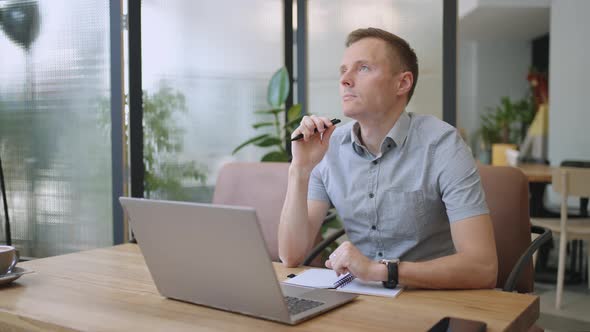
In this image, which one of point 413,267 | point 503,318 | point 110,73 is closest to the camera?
point 503,318

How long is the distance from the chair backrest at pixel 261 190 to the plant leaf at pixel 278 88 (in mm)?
1302

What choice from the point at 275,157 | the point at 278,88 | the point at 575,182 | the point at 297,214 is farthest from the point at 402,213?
the point at 575,182

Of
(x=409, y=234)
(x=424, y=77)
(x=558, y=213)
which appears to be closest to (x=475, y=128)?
(x=558, y=213)

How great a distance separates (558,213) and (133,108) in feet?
10.9

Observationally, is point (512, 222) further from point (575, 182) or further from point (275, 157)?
point (575, 182)

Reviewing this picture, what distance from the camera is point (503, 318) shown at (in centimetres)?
96

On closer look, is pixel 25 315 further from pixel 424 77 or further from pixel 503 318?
pixel 424 77

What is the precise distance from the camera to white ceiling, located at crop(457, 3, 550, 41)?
757 cm

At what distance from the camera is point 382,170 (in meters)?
1.60

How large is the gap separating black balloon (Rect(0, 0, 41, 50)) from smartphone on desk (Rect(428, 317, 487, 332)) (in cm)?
274

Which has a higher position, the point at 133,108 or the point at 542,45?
the point at 542,45

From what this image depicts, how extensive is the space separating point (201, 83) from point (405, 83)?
1.89 metres

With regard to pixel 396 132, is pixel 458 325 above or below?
below

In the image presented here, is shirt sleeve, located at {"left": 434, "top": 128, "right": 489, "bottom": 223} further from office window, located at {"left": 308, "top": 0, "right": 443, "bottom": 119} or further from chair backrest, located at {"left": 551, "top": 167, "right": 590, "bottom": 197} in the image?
chair backrest, located at {"left": 551, "top": 167, "right": 590, "bottom": 197}
